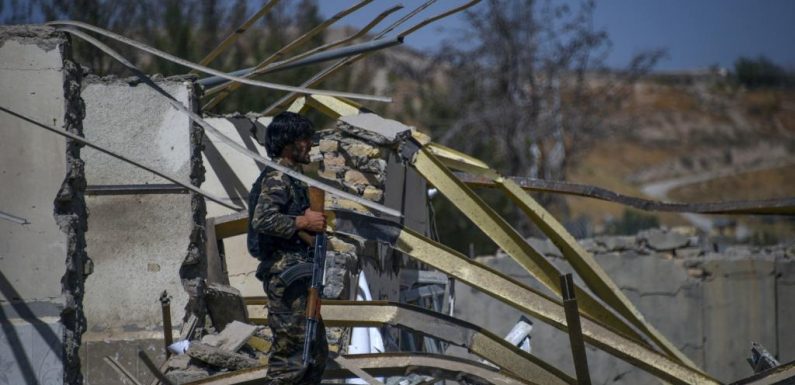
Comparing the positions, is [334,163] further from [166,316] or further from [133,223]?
[166,316]

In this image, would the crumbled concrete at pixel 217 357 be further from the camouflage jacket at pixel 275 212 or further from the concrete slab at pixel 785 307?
the concrete slab at pixel 785 307

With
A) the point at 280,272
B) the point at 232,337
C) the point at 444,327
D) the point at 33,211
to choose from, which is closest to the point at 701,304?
the point at 444,327

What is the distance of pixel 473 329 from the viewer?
606cm

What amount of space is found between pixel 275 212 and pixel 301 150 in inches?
15.1

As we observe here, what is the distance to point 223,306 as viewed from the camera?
21.9 feet

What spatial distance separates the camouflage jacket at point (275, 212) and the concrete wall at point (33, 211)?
3.32 feet

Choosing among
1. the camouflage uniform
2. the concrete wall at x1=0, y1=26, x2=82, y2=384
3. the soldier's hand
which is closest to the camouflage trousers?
the camouflage uniform

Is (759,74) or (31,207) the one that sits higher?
(759,74)

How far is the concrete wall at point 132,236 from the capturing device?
6.86 meters

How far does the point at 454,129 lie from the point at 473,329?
17.5 metres

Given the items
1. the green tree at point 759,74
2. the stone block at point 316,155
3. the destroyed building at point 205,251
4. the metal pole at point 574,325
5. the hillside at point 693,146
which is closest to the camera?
the metal pole at point 574,325

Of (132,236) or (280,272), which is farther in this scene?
(132,236)

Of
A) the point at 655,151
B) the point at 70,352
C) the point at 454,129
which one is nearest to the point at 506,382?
the point at 70,352

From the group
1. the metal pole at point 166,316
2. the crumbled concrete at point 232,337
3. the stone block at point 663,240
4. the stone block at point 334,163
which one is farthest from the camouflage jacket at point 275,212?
the stone block at point 663,240
